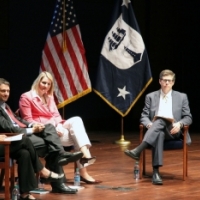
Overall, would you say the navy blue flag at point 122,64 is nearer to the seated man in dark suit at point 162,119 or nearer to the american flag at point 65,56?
the american flag at point 65,56

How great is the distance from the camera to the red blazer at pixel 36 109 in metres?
6.49

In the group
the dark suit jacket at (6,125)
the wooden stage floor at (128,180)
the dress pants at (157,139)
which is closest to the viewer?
the dark suit jacket at (6,125)

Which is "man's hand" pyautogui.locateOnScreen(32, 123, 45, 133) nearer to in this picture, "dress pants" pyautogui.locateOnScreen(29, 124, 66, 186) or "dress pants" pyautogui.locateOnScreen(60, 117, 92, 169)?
"dress pants" pyautogui.locateOnScreen(29, 124, 66, 186)

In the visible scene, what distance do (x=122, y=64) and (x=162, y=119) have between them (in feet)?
10.5

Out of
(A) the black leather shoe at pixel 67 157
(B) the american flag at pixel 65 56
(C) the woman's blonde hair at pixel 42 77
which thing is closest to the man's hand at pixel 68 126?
(C) the woman's blonde hair at pixel 42 77

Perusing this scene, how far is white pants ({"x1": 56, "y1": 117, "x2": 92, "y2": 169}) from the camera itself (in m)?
6.54

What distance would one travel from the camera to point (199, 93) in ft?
43.5

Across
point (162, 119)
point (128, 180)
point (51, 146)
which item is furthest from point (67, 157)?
point (162, 119)

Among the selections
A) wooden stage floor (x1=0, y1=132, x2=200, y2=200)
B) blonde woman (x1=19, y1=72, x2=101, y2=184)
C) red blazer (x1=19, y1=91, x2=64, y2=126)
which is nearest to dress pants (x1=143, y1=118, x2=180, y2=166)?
wooden stage floor (x1=0, y1=132, x2=200, y2=200)

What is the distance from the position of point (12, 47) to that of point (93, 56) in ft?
5.91

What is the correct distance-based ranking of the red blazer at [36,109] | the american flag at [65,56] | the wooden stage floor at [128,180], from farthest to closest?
the american flag at [65,56] < the red blazer at [36,109] < the wooden stage floor at [128,180]

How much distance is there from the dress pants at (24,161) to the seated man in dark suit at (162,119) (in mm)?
1522

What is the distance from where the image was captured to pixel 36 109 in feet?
21.6

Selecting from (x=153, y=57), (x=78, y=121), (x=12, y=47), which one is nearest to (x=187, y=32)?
(x=153, y=57)
